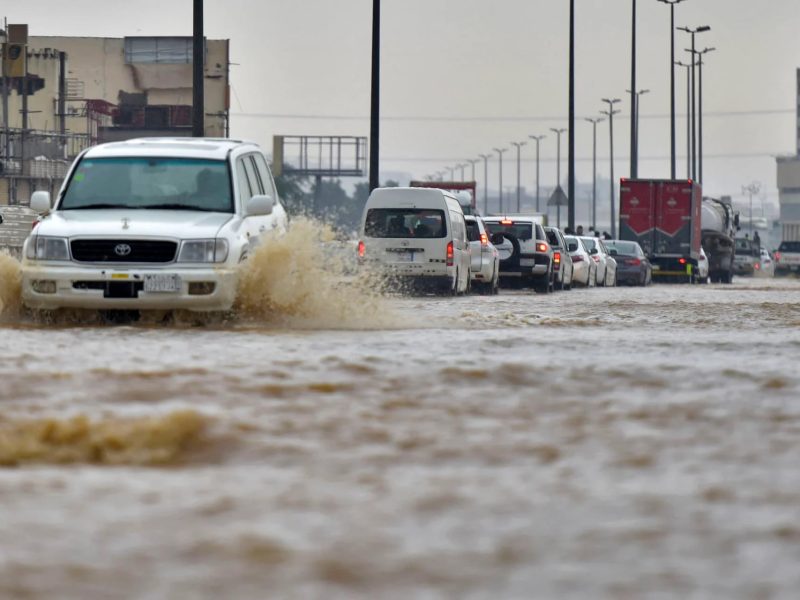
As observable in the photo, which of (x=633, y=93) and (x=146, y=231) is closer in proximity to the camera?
(x=146, y=231)

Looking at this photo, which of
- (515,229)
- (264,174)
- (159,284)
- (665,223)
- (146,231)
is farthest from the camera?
(665,223)

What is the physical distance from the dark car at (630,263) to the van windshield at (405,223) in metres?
19.5

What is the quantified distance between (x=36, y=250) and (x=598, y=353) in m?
5.78

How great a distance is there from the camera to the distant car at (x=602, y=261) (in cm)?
4666

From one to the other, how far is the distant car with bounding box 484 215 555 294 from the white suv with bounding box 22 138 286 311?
762 inches

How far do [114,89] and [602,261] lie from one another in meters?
60.5

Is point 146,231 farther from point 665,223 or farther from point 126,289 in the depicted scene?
point 665,223

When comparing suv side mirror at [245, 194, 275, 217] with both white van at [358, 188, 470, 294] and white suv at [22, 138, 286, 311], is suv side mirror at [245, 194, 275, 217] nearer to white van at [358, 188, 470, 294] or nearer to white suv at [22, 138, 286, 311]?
white suv at [22, 138, 286, 311]

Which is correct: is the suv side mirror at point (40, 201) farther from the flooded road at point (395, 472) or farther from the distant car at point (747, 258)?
the distant car at point (747, 258)

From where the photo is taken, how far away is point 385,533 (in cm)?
576

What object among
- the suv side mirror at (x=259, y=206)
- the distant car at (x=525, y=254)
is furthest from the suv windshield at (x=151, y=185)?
the distant car at (x=525, y=254)

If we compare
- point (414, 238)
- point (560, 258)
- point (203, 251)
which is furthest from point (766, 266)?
point (203, 251)

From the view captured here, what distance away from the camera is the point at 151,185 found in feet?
58.4

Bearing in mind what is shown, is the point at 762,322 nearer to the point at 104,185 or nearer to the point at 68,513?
the point at 104,185
